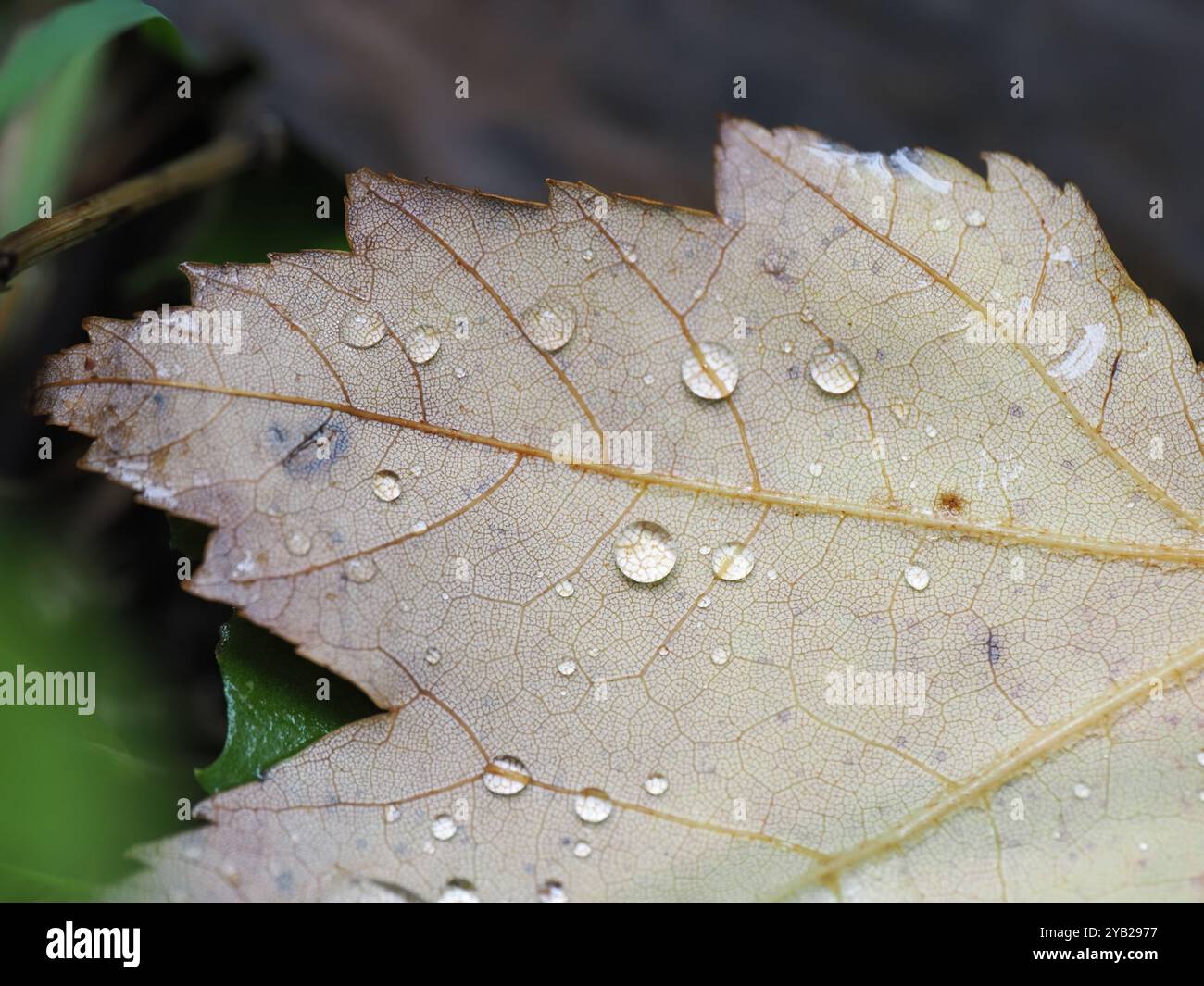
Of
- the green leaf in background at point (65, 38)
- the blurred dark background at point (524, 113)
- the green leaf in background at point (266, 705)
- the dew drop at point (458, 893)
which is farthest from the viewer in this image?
the blurred dark background at point (524, 113)

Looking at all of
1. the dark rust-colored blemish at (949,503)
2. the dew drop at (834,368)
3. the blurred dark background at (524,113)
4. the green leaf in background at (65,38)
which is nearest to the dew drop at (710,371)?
the dew drop at (834,368)

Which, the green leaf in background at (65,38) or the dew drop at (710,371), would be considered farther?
the green leaf in background at (65,38)

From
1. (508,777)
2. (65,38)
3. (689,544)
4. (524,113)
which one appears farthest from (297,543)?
(524,113)

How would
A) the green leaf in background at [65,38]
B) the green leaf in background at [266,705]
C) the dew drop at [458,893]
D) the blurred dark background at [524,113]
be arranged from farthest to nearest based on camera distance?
1. the blurred dark background at [524,113]
2. the green leaf in background at [65,38]
3. the green leaf in background at [266,705]
4. the dew drop at [458,893]

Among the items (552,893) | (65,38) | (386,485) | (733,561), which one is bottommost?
(552,893)

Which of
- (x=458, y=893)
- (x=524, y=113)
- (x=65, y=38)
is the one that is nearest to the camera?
(x=458, y=893)

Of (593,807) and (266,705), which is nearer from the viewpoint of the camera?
(593,807)

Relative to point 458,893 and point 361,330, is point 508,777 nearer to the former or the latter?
point 458,893

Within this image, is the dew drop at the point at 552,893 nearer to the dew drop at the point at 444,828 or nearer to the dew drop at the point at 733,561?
the dew drop at the point at 444,828
